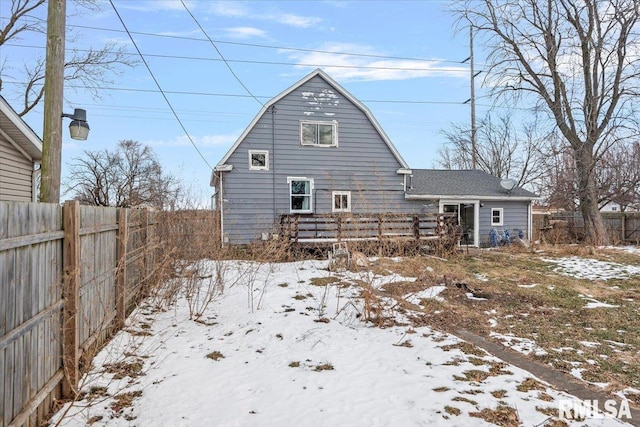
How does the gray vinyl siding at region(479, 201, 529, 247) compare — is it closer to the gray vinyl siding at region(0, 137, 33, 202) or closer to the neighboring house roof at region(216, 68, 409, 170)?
the neighboring house roof at region(216, 68, 409, 170)

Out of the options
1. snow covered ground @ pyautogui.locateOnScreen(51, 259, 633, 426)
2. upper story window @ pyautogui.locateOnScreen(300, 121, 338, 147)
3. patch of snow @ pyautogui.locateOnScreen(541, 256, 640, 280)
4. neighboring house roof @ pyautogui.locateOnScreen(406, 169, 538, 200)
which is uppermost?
upper story window @ pyautogui.locateOnScreen(300, 121, 338, 147)

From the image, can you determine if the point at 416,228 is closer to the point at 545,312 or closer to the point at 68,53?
the point at 545,312

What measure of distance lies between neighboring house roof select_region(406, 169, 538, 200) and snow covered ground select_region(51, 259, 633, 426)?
36.4ft

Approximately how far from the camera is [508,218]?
1767 centimetres

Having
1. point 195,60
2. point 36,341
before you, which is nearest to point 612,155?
point 195,60

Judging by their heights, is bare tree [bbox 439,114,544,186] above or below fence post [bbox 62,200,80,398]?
above

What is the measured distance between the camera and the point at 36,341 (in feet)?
9.25

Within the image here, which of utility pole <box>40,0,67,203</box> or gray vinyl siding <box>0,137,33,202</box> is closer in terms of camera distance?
utility pole <box>40,0,67,203</box>

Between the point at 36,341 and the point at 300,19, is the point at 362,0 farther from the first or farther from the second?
the point at 36,341

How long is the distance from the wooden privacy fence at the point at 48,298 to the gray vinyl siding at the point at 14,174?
17.4 feet

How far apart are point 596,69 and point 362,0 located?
41.0 feet

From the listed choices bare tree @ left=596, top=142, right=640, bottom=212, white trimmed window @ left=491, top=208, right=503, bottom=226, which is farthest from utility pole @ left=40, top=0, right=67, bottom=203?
bare tree @ left=596, top=142, right=640, bottom=212

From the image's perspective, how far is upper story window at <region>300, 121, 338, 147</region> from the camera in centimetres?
1503

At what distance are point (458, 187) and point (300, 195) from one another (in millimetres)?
7549
